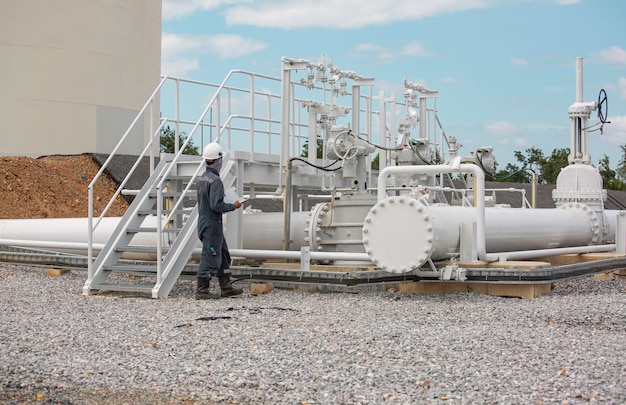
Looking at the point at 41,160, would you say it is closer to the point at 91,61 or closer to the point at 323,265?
the point at 91,61

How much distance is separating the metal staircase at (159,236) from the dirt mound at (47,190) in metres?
7.66

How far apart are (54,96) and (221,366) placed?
15923mm

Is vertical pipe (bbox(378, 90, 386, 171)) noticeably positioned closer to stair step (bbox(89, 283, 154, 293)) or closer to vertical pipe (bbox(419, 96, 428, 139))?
vertical pipe (bbox(419, 96, 428, 139))

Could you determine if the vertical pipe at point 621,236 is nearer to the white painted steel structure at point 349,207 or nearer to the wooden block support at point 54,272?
the white painted steel structure at point 349,207

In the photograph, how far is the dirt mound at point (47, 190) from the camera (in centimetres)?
1775

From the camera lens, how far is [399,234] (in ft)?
29.5

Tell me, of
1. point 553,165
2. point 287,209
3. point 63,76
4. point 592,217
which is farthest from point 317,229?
point 553,165

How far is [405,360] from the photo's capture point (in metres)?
5.52

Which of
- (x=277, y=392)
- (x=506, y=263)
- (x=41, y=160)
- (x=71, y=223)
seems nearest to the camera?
(x=277, y=392)

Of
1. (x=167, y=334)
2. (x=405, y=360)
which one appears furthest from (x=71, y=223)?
(x=405, y=360)

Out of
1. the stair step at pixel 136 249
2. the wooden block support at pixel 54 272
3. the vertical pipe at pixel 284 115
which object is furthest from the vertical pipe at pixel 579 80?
the wooden block support at pixel 54 272

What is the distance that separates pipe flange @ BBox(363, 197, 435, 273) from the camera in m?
8.86

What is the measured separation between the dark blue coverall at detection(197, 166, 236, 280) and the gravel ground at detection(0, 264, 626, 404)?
400 mm

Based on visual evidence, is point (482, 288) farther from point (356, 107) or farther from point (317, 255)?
point (356, 107)
